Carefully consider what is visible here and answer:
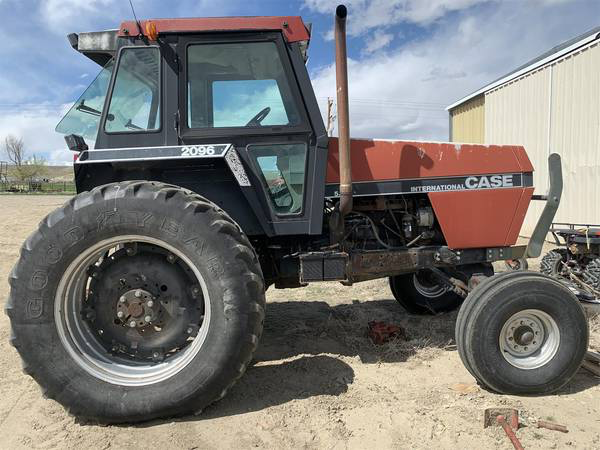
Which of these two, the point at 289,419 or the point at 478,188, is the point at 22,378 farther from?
the point at 478,188

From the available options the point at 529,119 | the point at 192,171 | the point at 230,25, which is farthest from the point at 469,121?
the point at 192,171

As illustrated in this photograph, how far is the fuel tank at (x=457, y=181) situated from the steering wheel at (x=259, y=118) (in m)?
0.64

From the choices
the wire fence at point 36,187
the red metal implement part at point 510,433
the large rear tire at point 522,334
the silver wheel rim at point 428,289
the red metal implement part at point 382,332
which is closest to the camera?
the red metal implement part at point 510,433

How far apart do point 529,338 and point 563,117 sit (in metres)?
8.05

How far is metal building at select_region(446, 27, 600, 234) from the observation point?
844 cm

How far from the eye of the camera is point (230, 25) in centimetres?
292

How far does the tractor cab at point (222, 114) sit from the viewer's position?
2928 mm

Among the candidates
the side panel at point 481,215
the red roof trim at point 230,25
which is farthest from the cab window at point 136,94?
the side panel at point 481,215

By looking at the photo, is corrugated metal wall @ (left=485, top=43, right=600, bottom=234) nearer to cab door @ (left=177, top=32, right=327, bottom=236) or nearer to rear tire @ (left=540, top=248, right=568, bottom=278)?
rear tire @ (left=540, top=248, right=568, bottom=278)

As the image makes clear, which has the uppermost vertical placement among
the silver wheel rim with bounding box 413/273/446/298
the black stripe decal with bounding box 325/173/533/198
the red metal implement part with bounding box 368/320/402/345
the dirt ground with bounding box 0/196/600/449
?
the black stripe decal with bounding box 325/173/533/198

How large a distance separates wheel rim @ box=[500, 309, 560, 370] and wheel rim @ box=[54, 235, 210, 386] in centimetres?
196

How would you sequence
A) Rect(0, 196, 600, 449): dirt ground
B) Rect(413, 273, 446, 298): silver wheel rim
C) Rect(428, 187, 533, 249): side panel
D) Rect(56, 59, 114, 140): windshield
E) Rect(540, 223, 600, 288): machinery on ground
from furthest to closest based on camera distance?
Rect(540, 223, 600, 288): machinery on ground
Rect(413, 273, 446, 298): silver wheel rim
Rect(428, 187, 533, 249): side panel
Rect(56, 59, 114, 140): windshield
Rect(0, 196, 600, 449): dirt ground

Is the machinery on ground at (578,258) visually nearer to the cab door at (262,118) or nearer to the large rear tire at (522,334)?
the large rear tire at (522,334)

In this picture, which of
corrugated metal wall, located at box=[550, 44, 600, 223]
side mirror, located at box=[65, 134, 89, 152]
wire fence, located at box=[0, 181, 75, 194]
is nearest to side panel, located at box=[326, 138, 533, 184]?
side mirror, located at box=[65, 134, 89, 152]
